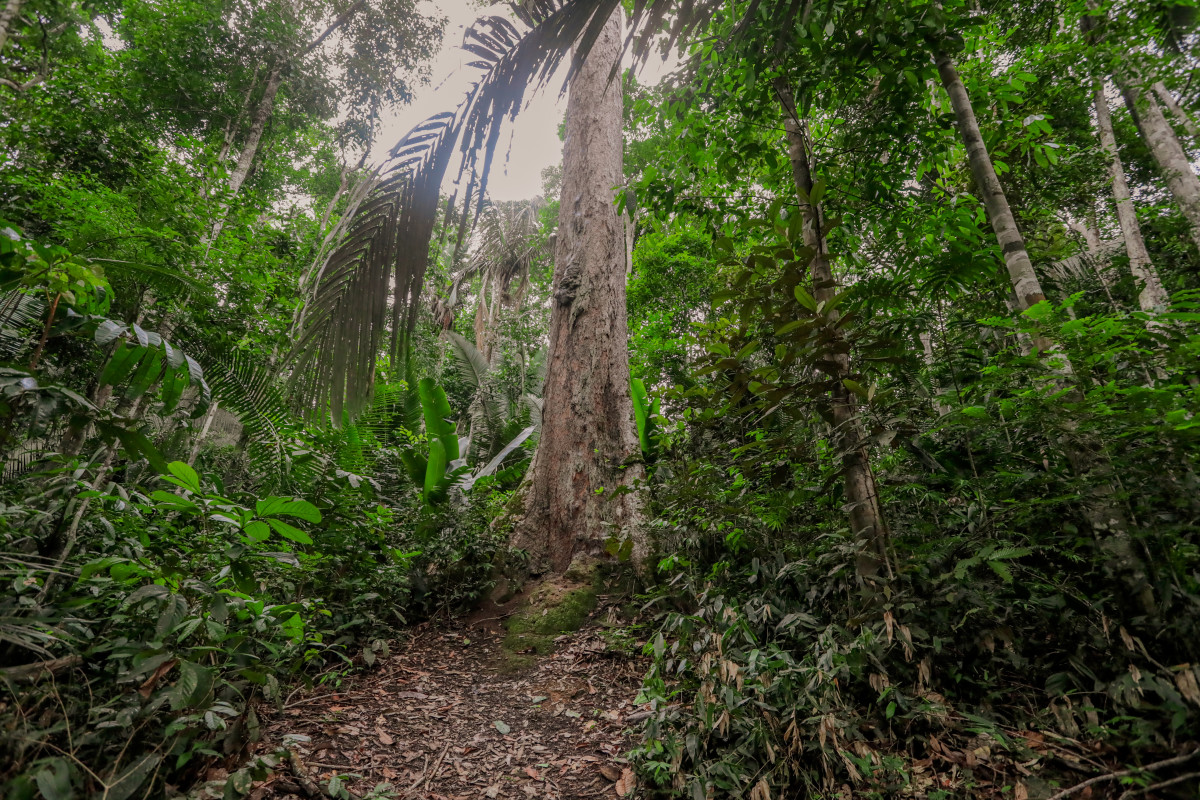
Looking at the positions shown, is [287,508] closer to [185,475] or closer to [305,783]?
[185,475]

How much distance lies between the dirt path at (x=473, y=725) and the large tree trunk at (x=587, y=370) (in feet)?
2.90

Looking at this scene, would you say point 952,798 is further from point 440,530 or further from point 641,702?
point 440,530

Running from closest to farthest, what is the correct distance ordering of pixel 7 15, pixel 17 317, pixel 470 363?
1. pixel 17 317
2. pixel 7 15
3. pixel 470 363

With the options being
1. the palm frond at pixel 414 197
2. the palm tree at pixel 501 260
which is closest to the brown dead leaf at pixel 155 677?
the palm frond at pixel 414 197

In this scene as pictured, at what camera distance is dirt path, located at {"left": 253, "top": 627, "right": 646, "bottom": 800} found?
1.92 m

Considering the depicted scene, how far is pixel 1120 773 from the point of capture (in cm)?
112

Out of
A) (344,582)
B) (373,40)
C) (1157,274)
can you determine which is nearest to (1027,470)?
(344,582)

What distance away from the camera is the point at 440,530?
3.88m

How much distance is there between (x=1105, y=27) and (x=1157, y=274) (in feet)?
13.9

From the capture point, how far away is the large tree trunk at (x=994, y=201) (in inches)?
73.6

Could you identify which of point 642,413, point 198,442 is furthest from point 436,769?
point 198,442

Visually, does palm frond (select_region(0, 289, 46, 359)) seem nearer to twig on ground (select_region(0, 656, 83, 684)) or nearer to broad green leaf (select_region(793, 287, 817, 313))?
twig on ground (select_region(0, 656, 83, 684))

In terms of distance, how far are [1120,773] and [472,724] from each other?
7.75 ft

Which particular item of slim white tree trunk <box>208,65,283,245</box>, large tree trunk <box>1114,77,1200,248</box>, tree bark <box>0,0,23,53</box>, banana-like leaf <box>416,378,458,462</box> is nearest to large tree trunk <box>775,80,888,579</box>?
banana-like leaf <box>416,378,458,462</box>
